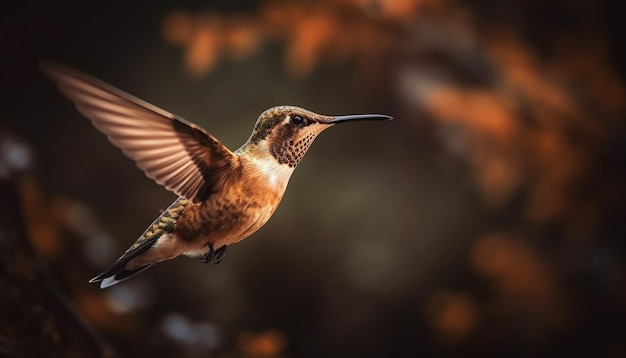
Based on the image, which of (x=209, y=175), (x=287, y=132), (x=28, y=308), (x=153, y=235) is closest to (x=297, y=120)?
(x=287, y=132)

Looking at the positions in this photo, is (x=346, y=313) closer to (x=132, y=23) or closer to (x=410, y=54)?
(x=410, y=54)

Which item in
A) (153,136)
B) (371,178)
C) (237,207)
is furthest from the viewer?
(371,178)

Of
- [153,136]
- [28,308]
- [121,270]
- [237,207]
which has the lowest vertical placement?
[28,308]

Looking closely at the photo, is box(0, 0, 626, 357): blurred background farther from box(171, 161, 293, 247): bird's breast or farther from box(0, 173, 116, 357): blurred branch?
box(171, 161, 293, 247): bird's breast

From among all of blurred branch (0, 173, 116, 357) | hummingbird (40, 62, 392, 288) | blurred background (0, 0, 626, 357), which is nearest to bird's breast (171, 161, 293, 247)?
hummingbird (40, 62, 392, 288)

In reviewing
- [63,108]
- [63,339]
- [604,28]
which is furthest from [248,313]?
[604,28]

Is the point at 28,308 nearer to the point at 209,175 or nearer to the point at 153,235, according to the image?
the point at 153,235

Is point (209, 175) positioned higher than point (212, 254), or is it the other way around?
point (209, 175)
